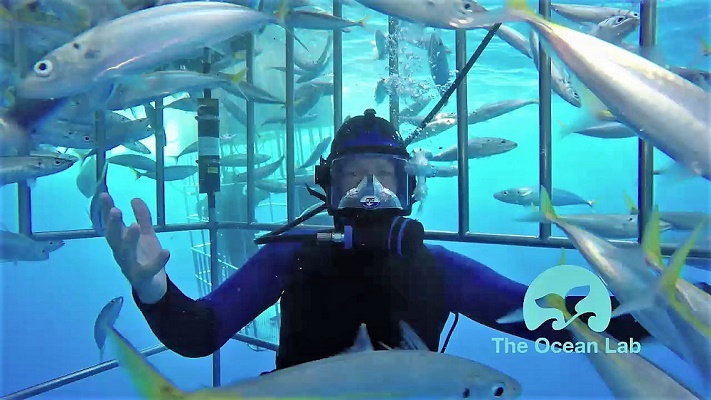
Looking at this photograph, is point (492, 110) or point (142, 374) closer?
point (142, 374)

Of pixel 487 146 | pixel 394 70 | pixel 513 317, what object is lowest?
pixel 513 317

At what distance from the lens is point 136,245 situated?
1.28 meters

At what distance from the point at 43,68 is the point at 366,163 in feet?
3.69

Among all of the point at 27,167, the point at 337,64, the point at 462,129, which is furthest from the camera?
the point at 337,64

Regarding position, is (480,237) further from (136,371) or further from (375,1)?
(136,371)

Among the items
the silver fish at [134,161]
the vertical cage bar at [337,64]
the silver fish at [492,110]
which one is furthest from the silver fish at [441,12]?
the silver fish at [134,161]

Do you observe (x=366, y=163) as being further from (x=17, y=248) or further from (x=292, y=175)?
(x=17, y=248)

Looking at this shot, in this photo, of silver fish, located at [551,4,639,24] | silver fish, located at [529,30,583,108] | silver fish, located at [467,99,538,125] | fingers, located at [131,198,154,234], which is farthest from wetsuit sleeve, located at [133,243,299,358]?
silver fish, located at [467,99,538,125]

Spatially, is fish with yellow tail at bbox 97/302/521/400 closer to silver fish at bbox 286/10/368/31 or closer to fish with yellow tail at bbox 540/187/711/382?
fish with yellow tail at bbox 540/187/711/382

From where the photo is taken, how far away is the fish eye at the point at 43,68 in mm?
1463

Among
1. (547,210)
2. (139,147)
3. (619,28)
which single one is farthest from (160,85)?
(139,147)

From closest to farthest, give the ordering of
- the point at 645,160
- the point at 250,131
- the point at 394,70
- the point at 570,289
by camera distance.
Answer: the point at 570,289, the point at 645,160, the point at 250,131, the point at 394,70

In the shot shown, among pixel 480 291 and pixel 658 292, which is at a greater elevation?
pixel 658 292

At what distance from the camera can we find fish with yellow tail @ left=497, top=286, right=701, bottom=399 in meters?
1.26
